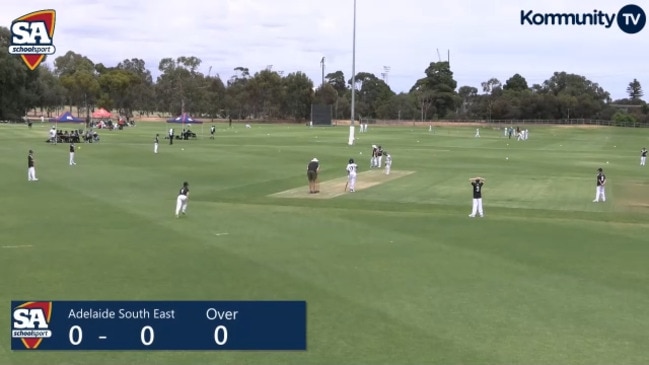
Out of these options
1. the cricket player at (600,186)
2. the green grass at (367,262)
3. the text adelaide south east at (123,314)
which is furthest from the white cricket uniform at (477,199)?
the text adelaide south east at (123,314)

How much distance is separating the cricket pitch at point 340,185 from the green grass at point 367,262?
801 mm

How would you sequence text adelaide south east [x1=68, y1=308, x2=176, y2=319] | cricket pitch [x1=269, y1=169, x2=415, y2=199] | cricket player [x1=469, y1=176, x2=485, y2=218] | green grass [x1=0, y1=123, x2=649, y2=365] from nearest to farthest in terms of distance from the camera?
text adelaide south east [x1=68, y1=308, x2=176, y2=319] < green grass [x1=0, y1=123, x2=649, y2=365] < cricket player [x1=469, y1=176, x2=485, y2=218] < cricket pitch [x1=269, y1=169, x2=415, y2=199]

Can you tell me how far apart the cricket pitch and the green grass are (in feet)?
2.63

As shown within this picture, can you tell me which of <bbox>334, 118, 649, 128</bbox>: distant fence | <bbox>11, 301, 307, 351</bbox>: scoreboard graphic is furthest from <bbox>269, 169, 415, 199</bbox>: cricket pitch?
<bbox>334, 118, 649, 128</bbox>: distant fence

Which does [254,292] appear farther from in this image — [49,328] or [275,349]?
[49,328]

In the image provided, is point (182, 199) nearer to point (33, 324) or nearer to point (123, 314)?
point (123, 314)

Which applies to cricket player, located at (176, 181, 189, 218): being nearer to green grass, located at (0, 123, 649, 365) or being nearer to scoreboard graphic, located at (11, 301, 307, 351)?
green grass, located at (0, 123, 649, 365)

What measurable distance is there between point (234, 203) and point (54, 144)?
4389cm

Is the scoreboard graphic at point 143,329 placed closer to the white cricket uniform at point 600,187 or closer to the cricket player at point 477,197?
the cricket player at point 477,197

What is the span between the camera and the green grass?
12039 millimetres

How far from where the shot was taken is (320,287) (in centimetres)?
1555

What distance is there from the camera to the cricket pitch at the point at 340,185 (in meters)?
32.4

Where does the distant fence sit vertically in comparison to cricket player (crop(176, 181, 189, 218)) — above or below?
above

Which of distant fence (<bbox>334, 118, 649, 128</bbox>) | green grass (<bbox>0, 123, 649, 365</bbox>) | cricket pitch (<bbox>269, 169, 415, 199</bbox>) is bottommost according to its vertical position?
green grass (<bbox>0, 123, 649, 365</bbox>)
